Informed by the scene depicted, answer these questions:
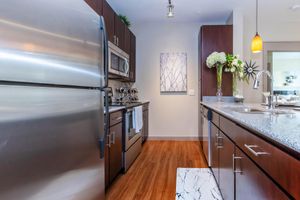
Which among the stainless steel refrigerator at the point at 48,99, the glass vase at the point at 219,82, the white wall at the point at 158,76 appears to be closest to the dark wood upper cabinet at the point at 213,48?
the glass vase at the point at 219,82

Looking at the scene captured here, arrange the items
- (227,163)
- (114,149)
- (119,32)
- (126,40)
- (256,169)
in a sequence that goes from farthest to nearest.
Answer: (126,40)
(119,32)
(114,149)
(227,163)
(256,169)

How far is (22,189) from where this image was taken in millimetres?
970

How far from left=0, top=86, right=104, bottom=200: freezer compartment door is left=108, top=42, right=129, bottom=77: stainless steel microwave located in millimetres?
1776

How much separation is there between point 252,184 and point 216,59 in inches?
131

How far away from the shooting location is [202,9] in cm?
461

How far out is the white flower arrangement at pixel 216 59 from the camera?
4.34 m

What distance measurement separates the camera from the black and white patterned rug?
248cm

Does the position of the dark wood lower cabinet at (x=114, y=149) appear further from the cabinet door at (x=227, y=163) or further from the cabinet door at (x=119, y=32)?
the cabinet door at (x=119, y=32)

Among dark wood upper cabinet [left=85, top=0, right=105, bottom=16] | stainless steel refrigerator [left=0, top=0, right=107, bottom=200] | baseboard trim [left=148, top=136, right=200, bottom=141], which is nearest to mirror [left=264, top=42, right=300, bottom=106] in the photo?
baseboard trim [left=148, top=136, right=200, bottom=141]

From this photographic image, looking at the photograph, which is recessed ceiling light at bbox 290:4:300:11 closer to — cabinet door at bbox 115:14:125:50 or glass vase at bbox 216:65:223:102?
glass vase at bbox 216:65:223:102

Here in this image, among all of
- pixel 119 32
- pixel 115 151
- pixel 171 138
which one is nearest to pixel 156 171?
pixel 115 151

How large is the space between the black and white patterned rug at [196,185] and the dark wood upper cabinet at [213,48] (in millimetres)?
1844

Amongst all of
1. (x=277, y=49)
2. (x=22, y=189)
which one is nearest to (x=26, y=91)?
(x=22, y=189)

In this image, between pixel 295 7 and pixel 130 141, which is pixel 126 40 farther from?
pixel 295 7
